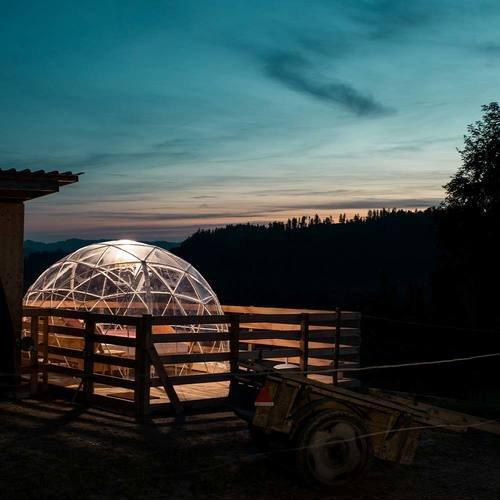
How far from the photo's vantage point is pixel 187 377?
463 inches

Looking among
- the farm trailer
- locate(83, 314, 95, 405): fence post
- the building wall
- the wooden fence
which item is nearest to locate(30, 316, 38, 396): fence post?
the wooden fence

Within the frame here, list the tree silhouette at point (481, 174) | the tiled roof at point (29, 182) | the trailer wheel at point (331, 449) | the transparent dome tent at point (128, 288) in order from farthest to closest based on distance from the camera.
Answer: the tree silhouette at point (481, 174), the transparent dome tent at point (128, 288), the tiled roof at point (29, 182), the trailer wheel at point (331, 449)

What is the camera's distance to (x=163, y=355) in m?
11.7

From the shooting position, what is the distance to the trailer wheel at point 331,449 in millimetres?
7637

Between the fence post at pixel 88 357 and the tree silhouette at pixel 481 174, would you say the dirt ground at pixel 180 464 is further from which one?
the tree silhouette at pixel 481 174

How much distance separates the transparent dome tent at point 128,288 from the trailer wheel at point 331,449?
281 inches

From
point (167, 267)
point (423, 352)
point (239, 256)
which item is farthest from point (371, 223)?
point (167, 267)

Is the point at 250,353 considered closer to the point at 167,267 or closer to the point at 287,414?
the point at 167,267

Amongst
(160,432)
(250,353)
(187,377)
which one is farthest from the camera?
(250,353)

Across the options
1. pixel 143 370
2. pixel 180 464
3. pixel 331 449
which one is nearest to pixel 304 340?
pixel 143 370

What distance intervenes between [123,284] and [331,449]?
8.36 metres

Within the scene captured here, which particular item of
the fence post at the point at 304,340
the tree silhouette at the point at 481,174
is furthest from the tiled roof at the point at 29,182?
the tree silhouette at the point at 481,174

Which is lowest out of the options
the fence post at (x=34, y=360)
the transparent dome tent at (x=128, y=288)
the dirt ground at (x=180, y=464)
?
the dirt ground at (x=180, y=464)

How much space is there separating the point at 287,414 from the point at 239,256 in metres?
149
